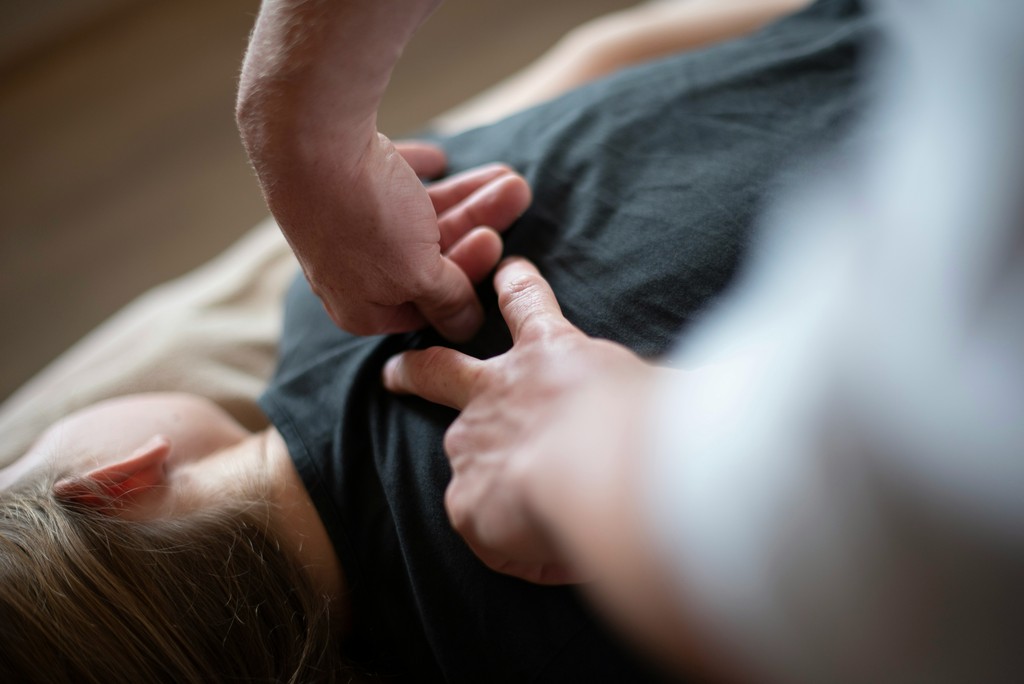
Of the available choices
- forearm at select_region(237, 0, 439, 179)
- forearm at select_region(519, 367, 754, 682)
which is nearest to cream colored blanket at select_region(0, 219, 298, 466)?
forearm at select_region(237, 0, 439, 179)

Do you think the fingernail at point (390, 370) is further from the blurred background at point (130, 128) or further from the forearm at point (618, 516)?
the blurred background at point (130, 128)

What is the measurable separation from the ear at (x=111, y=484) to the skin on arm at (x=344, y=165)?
0.80 feet

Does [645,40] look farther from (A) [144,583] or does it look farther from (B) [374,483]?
(A) [144,583]

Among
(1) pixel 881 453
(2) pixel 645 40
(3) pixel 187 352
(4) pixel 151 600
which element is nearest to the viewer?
(1) pixel 881 453

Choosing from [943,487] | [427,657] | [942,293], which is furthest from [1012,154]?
[427,657]

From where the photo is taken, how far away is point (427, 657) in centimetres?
66

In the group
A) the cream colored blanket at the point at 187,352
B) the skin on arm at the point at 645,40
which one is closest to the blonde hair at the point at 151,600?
the cream colored blanket at the point at 187,352

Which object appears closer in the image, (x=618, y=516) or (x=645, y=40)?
(x=618, y=516)

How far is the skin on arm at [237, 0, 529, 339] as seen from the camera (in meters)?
0.51

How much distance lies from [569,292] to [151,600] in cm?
48

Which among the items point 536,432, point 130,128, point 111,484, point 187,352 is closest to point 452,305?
point 536,432

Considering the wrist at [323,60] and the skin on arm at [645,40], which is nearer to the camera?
the wrist at [323,60]

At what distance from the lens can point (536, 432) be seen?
0.51 metres

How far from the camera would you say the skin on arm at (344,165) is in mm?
509
